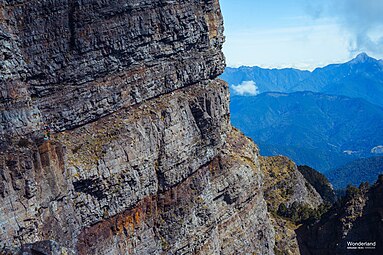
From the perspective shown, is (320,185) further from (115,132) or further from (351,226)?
(115,132)

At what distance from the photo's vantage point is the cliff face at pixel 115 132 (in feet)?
85.6

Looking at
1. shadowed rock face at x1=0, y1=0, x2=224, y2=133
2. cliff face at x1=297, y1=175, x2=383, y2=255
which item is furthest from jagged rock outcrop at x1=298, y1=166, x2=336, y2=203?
shadowed rock face at x1=0, y1=0, x2=224, y2=133

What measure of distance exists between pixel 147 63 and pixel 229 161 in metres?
13.6

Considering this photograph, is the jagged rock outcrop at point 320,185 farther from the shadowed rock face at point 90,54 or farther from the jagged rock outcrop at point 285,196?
the shadowed rock face at point 90,54

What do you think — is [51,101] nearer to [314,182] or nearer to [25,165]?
[25,165]

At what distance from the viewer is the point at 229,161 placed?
43156mm

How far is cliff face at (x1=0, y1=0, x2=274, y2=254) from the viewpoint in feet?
85.6

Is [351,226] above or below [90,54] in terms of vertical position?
below

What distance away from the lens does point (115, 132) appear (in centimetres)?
3145

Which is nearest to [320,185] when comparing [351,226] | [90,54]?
[351,226]

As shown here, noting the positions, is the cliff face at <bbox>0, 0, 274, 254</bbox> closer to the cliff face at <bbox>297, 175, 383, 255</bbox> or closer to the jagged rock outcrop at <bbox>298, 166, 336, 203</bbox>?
the cliff face at <bbox>297, 175, 383, 255</bbox>

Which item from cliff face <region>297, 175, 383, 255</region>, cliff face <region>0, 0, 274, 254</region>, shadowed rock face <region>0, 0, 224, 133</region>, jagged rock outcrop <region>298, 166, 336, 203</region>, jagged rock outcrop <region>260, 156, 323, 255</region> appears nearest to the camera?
cliff face <region>0, 0, 274, 254</region>

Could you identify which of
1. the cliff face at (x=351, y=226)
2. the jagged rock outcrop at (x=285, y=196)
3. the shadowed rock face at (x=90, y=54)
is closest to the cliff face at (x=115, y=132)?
the shadowed rock face at (x=90, y=54)

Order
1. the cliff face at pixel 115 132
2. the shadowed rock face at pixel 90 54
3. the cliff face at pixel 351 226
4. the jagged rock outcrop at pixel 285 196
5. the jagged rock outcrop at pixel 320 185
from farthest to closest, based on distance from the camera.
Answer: the jagged rock outcrop at pixel 320 185 → the jagged rock outcrop at pixel 285 196 → the cliff face at pixel 351 226 → the shadowed rock face at pixel 90 54 → the cliff face at pixel 115 132
